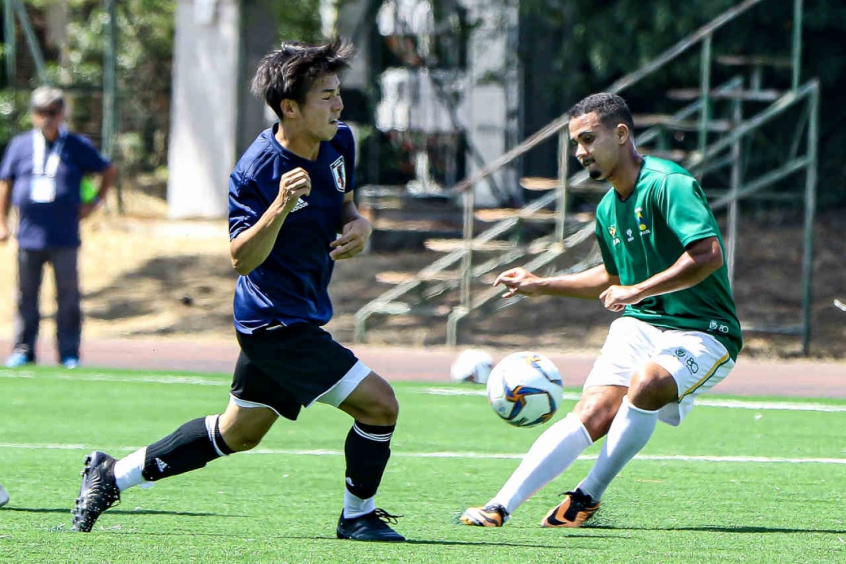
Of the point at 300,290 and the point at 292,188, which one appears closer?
the point at 292,188

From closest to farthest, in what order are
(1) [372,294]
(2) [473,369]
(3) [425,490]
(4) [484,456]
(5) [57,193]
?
(3) [425,490] < (4) [484,456] < (2) [473,369] < (5) [57,193] < (1) [372,294]

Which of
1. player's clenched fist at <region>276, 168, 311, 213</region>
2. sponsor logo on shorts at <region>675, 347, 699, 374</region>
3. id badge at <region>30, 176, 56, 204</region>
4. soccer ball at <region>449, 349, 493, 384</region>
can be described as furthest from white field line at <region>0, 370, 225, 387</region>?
player's clenched fist at <region>276, 168, 311, 213</region>

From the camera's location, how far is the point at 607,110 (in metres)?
5.91

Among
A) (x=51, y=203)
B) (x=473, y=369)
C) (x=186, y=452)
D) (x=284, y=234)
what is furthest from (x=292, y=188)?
(x=51, y=203)

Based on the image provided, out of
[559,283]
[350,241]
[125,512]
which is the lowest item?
[125,512]

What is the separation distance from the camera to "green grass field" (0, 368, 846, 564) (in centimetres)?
521

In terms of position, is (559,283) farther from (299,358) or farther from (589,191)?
(589,191)

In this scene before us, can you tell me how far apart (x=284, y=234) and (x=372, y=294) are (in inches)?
465

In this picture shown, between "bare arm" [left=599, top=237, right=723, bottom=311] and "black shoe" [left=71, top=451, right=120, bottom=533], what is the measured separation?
6.96 feet

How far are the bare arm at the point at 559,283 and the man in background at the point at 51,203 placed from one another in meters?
6.46

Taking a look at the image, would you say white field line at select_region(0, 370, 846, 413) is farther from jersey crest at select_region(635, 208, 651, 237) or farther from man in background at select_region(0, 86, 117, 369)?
jersey crest at select_region(635, 208, 651, 237)

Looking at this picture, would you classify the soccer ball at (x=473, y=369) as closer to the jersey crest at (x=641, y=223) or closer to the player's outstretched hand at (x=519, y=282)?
the player's outstretched hand at (x=519, y=282)

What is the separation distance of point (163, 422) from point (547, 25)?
11.4 m

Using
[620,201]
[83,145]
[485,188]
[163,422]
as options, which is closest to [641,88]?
[485,188]
